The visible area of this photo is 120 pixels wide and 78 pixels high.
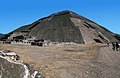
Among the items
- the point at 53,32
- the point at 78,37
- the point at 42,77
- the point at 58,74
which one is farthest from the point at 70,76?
the point at 53,32

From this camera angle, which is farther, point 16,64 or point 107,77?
point 107,77

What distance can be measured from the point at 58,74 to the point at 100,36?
61609mm

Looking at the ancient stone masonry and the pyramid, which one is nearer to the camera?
the ancient stone masonry

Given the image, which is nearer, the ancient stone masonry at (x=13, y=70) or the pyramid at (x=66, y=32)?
the ancient stone masonry at (x=13, y=70)

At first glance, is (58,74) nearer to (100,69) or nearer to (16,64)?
(16,64)

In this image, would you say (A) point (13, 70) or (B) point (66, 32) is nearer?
(A) point (13, 70)

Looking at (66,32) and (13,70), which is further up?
(66,32)

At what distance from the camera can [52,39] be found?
71125 millimetres

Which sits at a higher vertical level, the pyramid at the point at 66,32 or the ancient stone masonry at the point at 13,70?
the pyramid at the point at 66,32

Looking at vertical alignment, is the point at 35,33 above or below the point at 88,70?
above

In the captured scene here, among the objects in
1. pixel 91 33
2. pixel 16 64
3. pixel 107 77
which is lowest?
pixel 107 77

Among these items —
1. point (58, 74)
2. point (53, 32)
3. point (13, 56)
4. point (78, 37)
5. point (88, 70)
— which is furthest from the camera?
point (53, 32)

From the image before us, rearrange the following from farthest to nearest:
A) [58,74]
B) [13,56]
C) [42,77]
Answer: [13,56], [58,74], [42,77]

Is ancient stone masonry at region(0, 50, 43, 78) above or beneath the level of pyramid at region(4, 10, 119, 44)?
beneath
